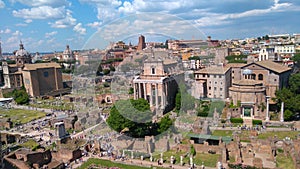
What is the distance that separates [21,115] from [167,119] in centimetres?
2604

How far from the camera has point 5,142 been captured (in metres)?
28.6

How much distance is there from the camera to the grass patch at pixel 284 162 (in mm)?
19531

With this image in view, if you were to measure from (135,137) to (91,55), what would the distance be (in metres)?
16.7

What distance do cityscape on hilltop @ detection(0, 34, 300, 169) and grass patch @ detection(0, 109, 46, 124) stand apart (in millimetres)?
169

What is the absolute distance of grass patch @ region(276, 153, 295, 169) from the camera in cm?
1953

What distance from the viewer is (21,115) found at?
134ft

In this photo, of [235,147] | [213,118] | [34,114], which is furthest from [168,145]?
[34,114]

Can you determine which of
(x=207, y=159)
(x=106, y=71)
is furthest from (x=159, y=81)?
(x=106, y=71)

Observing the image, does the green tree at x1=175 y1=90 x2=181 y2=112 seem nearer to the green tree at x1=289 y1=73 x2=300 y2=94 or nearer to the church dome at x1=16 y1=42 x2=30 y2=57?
the green tree at x1=289 y1=73 x2=300 y2=94

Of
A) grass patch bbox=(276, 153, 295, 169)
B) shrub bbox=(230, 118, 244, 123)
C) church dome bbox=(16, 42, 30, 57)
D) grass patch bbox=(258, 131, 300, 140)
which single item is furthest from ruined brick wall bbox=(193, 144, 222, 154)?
church dome bbox=(16, 42, 30, 57)

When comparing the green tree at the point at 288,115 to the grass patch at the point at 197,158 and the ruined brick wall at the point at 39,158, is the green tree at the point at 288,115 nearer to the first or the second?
the grass patch at the point at 197,158

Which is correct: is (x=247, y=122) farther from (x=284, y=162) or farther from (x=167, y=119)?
(x=167, y=119)

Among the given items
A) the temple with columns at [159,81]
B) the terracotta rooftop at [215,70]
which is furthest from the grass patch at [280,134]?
the terracotta rooftop at [215,70]

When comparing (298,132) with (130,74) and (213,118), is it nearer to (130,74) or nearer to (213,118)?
(213,118)
